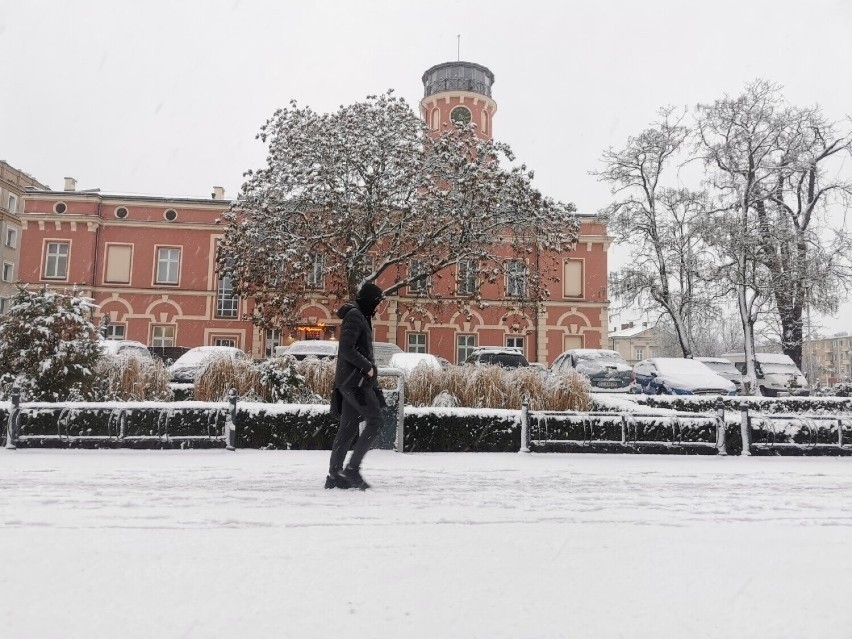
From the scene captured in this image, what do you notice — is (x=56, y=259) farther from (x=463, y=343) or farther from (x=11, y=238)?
(x=463, y=343)

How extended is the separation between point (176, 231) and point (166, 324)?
4900 millimetres

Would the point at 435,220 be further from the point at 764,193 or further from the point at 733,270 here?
the point at 764,193

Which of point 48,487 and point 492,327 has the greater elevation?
point 492,327

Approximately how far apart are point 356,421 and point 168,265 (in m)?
28.6

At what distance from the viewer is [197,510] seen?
4.78 metres

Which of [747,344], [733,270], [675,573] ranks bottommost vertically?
[675,573]

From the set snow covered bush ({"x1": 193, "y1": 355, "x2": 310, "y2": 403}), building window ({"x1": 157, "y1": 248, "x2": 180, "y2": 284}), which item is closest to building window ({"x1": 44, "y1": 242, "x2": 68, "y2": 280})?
building window ({"x1": 157, "y1": 248, "x2": 180, "y2": 284})

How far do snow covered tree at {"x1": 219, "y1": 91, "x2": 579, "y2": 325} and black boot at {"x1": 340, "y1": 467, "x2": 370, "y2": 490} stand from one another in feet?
42.3

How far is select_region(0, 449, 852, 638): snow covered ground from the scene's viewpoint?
2.84 meters

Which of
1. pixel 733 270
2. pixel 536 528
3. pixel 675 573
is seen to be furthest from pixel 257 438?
pixel 733 270

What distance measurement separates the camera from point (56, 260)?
98.3 feet

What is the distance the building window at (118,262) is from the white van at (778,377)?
29288mm

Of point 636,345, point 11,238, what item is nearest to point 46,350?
point 11,238

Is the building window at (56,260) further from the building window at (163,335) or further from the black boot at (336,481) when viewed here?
the black boot at (336,481)
